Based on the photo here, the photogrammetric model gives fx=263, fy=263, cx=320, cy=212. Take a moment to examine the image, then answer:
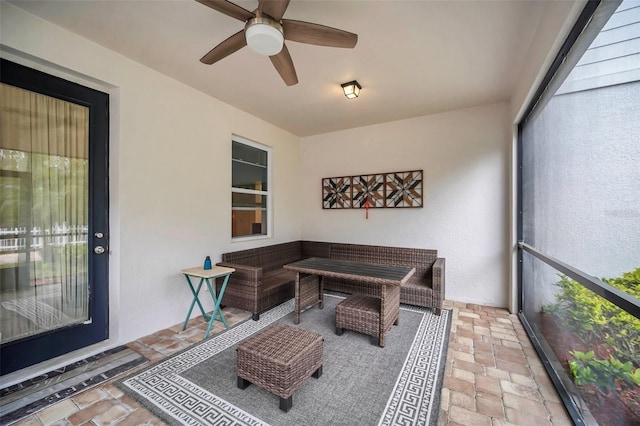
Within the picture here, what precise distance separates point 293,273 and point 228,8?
327 cm

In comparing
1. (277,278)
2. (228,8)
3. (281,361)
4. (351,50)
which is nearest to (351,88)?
(351,50)

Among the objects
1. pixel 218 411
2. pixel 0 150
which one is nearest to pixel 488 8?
pixel 218 411

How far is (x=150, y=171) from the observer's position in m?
2.77

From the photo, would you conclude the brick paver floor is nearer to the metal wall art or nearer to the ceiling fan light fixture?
the metal wall art

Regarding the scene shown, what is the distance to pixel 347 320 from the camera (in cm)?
271

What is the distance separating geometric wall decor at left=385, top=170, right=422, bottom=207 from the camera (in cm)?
410

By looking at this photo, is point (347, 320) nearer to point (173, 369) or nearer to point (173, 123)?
point (173, 369)

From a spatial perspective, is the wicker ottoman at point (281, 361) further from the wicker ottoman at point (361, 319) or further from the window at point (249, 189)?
the window at point (249, 189)

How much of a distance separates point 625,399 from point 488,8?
98.1 inches

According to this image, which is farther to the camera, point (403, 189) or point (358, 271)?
point (403, 189)

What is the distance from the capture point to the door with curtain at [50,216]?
6.69 feet

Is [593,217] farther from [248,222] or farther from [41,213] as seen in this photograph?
[41,213]

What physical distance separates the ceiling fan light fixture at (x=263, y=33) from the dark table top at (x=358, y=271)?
2072 millimetres

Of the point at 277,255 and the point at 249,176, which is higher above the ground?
the point at 249,176
